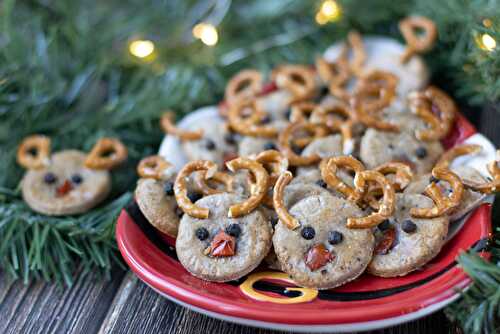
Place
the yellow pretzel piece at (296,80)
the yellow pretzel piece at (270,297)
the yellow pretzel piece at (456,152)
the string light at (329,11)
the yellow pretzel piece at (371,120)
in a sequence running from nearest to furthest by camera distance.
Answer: the yellow pretzel piece at (270,297) → the yellow pretzel piece at (456,152) → the yellow pretzel piece at (371,120) → the yellow pretzel piece at (296,80) → the string light at (329,11)

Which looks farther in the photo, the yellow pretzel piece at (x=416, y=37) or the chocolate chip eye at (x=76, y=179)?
the yellow pretzel piece at (x=416, y=37)

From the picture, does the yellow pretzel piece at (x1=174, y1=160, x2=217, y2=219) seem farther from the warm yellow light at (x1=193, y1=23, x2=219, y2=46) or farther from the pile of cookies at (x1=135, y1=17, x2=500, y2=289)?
the warm yellow light at (x1=193, y1=23, x2=219, y2=46)

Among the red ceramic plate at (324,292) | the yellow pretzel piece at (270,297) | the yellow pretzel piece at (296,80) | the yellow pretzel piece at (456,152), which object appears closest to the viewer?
the red ceramic plate at (324,292)

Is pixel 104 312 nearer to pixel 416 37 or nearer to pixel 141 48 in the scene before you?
pixel 141 48

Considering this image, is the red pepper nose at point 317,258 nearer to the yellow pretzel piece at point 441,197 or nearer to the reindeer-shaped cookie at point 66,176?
the yellow pretzel piece at point 441,197

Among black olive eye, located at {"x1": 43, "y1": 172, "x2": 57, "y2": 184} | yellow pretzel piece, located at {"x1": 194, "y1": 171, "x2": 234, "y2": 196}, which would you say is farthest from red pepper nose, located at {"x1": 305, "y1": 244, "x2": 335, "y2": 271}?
black olive eye, located at {"x1": 43, "y1": 172, "x2": 57, "y2": 184}

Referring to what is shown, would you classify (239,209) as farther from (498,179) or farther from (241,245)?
(498,179)

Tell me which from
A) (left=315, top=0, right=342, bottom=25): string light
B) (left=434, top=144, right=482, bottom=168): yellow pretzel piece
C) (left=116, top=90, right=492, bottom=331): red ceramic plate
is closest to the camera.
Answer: (left=116, top=90, right=492, bottom=331): red ceramic plate

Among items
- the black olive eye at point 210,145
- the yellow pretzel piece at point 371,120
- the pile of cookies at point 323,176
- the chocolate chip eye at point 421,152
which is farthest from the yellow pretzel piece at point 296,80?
the chocolate chip eye at point 421,152
